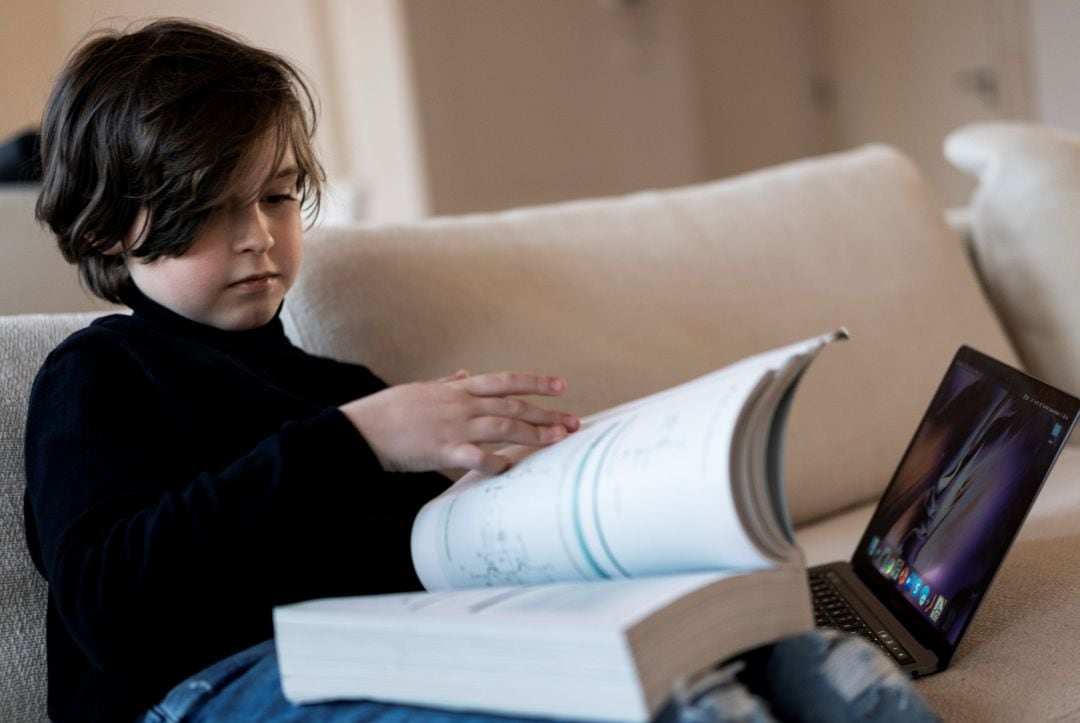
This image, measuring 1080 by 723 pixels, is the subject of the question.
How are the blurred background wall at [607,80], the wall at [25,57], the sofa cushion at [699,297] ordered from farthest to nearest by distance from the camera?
the blurred background wall at [607,80], the wall at [25,57], the sofa cushion at [699,297]

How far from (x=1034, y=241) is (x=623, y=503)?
3.66 feet

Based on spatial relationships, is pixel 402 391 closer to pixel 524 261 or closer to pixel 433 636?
pixel 433 636

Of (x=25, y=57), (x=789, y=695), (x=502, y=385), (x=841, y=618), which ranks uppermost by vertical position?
(x=25, y=57)

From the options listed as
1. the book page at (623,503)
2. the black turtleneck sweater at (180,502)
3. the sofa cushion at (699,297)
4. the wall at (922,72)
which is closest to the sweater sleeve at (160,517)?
the black turtleneck sweater at (180,502)

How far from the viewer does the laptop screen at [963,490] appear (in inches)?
32.9

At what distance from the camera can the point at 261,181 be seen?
95 cm

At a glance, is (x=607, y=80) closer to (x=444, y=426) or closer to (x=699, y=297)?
(x=699, y=297)

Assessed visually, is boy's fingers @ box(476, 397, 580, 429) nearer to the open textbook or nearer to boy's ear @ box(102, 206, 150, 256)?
the open textbook

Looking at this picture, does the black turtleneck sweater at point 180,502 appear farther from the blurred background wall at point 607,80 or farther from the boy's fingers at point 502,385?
the blurred background wall at point 607,80

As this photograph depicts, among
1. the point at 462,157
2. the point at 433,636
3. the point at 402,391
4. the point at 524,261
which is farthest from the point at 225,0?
the point at 433,636

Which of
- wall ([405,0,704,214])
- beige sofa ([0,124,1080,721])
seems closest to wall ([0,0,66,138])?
wall ([405,0,704,214])

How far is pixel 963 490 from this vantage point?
90cm

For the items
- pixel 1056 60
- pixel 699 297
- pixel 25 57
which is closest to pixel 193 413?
pixel 699 297

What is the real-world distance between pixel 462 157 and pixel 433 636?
324 cm
